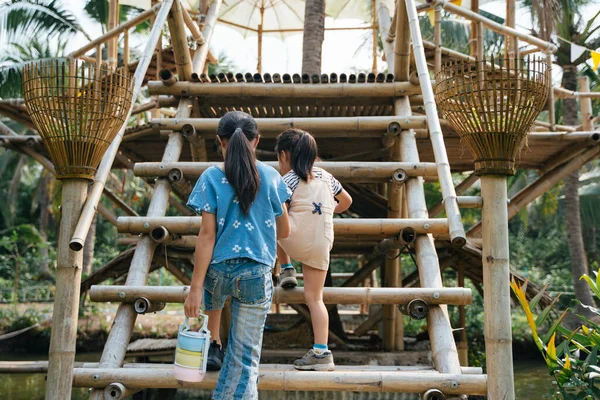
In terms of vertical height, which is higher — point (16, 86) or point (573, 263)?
point (16, 86)

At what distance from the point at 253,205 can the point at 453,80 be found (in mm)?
1139

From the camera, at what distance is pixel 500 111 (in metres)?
2.98

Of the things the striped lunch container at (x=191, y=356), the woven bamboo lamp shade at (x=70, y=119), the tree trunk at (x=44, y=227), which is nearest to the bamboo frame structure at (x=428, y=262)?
the striped lunch container at (x=191, y=356)

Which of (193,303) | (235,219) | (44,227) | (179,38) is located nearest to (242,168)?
(235,219)

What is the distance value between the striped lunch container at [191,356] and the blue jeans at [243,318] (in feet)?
0.60

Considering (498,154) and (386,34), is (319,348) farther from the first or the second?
(386,34)

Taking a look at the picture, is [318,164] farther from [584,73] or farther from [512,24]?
[584,73]

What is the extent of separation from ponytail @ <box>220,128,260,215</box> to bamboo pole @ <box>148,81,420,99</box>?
8.63 ft

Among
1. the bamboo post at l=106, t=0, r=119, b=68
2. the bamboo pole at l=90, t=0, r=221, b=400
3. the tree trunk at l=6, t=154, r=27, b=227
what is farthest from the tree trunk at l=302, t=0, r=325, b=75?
the tree trunk at l=6, t=154, r=27, b=227

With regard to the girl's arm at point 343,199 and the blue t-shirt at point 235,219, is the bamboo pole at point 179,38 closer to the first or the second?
the girl's arm at point 343,199

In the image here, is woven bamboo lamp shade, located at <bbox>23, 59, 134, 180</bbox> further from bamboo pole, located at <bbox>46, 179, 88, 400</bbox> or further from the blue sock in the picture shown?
the blue sock

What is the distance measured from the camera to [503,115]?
2996mm

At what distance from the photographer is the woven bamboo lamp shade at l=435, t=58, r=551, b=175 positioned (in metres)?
2.99

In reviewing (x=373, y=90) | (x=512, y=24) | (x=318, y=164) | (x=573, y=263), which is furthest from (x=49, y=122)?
(x=573, y=263)
